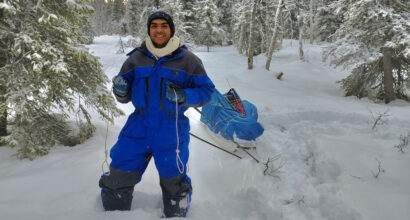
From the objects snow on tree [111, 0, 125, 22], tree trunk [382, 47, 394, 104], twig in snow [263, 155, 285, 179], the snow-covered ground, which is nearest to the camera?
the snow-covered ground

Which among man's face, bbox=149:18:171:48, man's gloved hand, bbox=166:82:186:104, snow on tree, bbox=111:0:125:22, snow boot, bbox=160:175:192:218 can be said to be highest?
snow on tree, bbox=111:0:125:22

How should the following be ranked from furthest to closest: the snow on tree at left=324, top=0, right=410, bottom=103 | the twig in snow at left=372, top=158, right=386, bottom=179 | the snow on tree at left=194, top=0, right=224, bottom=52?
the snow on tree at left=194, top=0, right=224, bottom=52 < the snow on tree at left=324, top=0, right=410, bottom=103 < the twig in snow at left=372, top=158, right=386, bottom=179

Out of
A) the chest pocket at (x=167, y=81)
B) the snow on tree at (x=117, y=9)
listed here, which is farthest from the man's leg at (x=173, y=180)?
the snow on tree at (x=117, y=9)

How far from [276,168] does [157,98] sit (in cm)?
280

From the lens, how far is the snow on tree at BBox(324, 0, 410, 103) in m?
8.61

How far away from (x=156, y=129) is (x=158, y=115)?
0.15 metres

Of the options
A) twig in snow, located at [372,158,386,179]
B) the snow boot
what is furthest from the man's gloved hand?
twig in snow, located at [372,158,386,179]

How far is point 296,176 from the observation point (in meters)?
4.26

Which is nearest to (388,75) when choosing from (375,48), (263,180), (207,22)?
(375,48)

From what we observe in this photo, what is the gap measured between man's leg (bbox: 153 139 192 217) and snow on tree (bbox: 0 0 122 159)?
8.04 feet

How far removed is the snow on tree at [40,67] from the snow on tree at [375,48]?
9.16 m

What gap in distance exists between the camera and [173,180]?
279 cm

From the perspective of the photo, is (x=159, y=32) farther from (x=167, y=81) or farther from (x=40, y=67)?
(x=40, y=67)

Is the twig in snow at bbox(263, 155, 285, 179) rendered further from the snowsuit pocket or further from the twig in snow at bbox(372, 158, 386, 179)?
the snowsuit pocket
